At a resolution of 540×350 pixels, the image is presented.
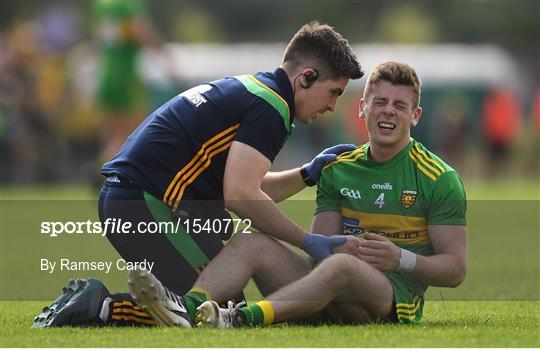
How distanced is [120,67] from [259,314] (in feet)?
40.0

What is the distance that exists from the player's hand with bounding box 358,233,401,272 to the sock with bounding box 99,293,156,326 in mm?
1198

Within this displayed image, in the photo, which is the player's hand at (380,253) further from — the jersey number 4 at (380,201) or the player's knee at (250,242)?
the player's knee at (250,242)

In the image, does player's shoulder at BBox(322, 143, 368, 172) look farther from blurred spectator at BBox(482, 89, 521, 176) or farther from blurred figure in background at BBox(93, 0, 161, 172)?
blurred spectator at BBox(482, 89, 521, 176)

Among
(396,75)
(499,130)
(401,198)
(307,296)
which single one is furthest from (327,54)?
(499,130)

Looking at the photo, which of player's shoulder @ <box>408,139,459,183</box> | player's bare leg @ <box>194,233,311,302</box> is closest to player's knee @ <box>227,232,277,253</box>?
player's bare leg @ <box>194,233,311,302</box>

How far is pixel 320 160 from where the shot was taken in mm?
7602

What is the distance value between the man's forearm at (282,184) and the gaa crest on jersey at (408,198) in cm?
85

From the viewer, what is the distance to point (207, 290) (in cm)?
680

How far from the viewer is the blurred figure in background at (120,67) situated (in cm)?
1781

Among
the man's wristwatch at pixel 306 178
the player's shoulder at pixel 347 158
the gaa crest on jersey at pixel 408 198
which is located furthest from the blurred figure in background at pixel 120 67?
the gaa crest on jersey at pixel 408 198

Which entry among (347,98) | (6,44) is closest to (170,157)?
(6,44)

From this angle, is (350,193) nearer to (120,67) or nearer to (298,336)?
(298,336)

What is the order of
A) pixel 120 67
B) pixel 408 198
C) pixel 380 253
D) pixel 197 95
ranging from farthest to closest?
pixel 120 67
pixel 197 95
pixel 408 198
pixel 380 253

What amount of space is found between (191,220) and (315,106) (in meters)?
0.97
